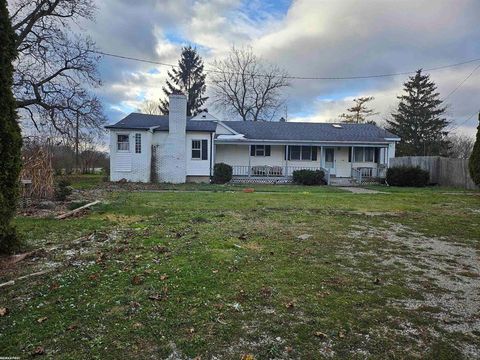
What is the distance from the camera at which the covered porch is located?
84.6 feet

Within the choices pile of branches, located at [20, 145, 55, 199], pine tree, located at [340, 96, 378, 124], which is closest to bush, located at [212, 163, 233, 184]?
pile of branches, located at [20, 145, 55, 199]

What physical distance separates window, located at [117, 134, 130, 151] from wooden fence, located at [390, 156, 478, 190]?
20.2 meters

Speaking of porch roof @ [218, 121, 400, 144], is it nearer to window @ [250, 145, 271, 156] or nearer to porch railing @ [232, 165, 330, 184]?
window @ [250, 145, 271, 156]

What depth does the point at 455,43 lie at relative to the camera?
20.2 meters

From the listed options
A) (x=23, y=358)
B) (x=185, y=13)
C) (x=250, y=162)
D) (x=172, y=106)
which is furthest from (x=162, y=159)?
(x=23, y=358)

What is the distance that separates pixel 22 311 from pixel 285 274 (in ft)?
9.63

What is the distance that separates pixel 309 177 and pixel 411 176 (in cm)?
666

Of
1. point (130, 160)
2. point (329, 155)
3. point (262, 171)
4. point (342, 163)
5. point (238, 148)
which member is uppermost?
point (238, 148)

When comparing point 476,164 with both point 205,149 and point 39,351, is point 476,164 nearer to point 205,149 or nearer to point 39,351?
point 39,351

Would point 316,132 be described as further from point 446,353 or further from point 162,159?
point 446,353

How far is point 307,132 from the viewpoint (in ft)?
91.6

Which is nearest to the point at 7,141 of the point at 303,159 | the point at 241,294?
the point at 241,294

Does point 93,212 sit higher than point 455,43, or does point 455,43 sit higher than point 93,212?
point 455,43

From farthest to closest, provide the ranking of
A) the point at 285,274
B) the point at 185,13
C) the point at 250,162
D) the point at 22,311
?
the point at 250,162 → the point at 185,13 → the point at 285,274 → the point at 22,311
